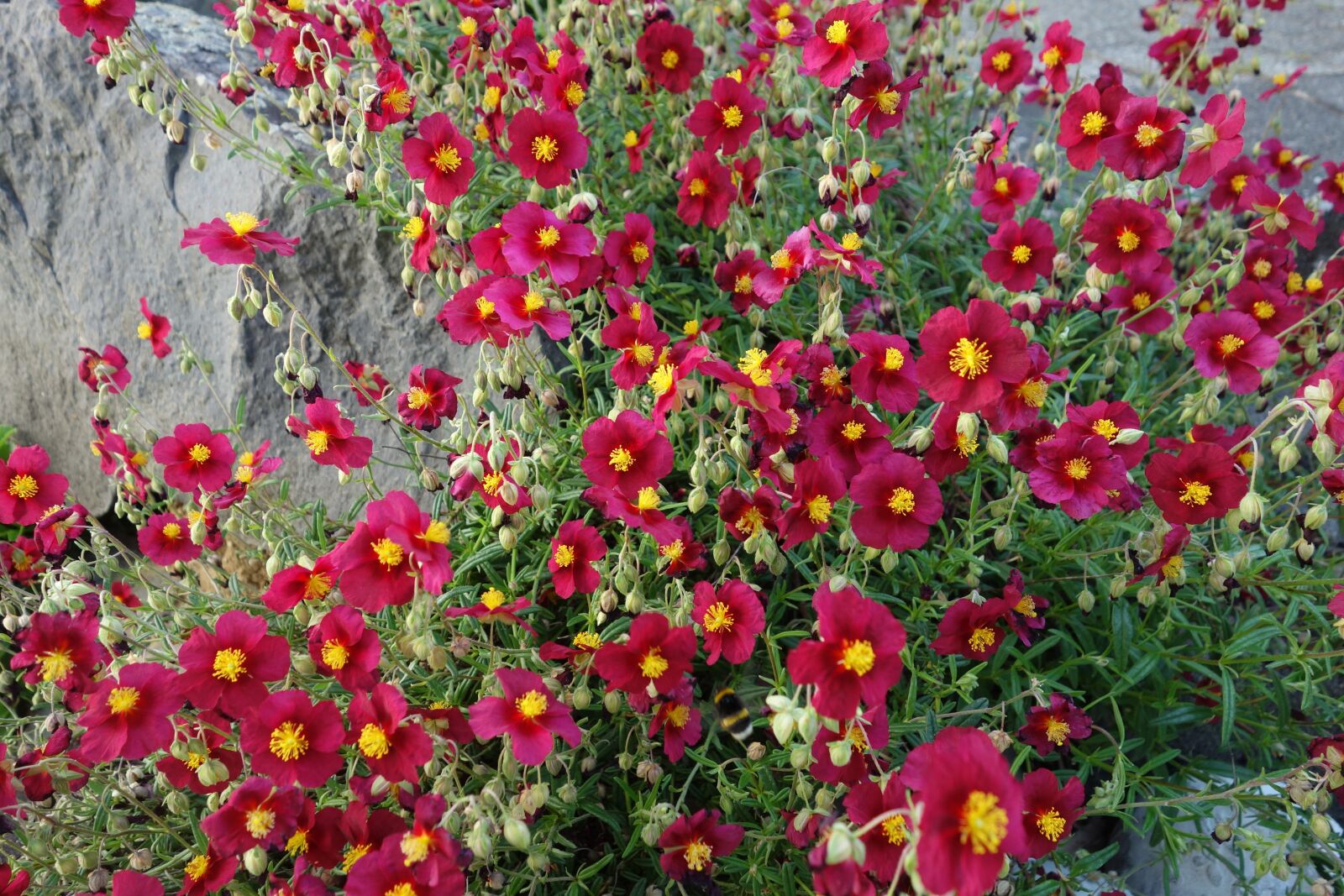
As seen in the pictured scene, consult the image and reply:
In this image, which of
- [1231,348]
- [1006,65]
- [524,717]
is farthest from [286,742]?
[1006,65]

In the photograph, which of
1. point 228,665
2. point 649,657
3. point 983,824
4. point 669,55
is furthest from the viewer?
point 669,55

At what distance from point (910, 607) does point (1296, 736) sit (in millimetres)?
1048

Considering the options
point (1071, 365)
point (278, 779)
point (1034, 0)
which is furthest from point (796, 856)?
point (1034, 0)

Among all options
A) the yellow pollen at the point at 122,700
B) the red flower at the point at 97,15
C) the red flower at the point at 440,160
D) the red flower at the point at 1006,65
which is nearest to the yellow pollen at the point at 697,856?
the yellow pollen at the point at 122,700

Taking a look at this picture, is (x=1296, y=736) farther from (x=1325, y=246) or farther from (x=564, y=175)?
(x=1325, y=246)

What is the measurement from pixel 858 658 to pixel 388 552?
0.95 metres

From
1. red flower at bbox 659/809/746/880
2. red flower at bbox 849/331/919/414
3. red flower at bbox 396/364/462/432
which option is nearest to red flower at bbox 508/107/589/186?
red flower at bbox 396/364/462/432

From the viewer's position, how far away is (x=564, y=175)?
8.79ft

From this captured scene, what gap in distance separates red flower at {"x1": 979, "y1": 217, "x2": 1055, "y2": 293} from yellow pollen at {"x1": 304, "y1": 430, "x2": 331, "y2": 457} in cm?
179

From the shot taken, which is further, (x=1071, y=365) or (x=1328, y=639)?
(x=1071, y=365)

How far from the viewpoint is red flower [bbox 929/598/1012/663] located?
7.83 feet

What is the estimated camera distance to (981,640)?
2404 mm

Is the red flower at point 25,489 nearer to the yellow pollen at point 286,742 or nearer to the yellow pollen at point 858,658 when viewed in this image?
the yellow pollen at point 286,742

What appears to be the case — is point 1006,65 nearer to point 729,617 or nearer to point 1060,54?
point 1060,54
